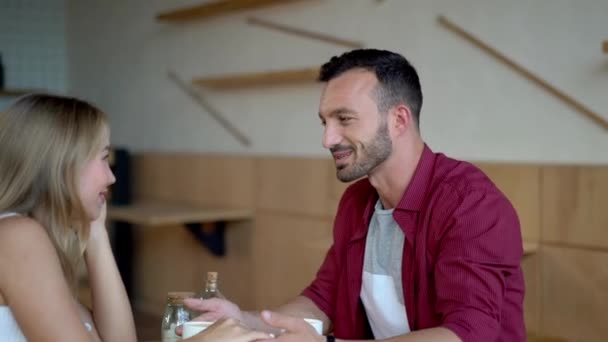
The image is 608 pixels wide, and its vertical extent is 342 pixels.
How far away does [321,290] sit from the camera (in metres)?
1.89

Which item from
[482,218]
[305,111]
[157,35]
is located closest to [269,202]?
[305,111]

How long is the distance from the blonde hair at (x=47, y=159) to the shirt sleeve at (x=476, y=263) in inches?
26.5

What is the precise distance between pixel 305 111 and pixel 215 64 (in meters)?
0.76

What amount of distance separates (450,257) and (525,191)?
Answer: 1.35m

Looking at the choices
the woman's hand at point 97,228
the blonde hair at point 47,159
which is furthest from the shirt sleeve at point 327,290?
the blonde hair at point 47,159

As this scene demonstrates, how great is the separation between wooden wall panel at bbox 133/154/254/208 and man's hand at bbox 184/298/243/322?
2.35 m

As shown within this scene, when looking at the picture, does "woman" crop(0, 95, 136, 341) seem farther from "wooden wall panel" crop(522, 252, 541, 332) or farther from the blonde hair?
"wooden wall panel" crop(522, 252, 541, 332)

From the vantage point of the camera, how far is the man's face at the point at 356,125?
1735 millimetres

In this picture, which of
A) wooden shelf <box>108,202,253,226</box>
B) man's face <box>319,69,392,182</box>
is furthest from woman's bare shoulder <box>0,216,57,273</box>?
wooden shelf <box>108,202,253,226</box>

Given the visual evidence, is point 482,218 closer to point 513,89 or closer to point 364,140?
point 364,140

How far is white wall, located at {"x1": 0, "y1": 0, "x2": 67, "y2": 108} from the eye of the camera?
5066 mm

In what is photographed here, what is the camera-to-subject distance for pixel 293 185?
373 centimetres

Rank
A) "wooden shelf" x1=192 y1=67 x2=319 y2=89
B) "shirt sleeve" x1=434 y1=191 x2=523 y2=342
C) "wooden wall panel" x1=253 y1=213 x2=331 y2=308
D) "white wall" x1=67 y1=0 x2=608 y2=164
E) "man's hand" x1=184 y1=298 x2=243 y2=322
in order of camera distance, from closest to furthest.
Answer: "shirt sleeve" x1=434 y1=191 x2=523 y2=342 < "man's hand" x1=184 y1=298 x2=243 y2=322 < "white wall" x1=67 y1=0 x2=608 y2=164 < "wooden shelf" x1=192 y1=67 x2=319 y2=89 < "wooden wall panel" x1=253 y1=213 x2=331 y2=308

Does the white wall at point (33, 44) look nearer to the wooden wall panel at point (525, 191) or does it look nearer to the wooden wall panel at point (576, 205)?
the wooden wall panel at point (525, 191)
